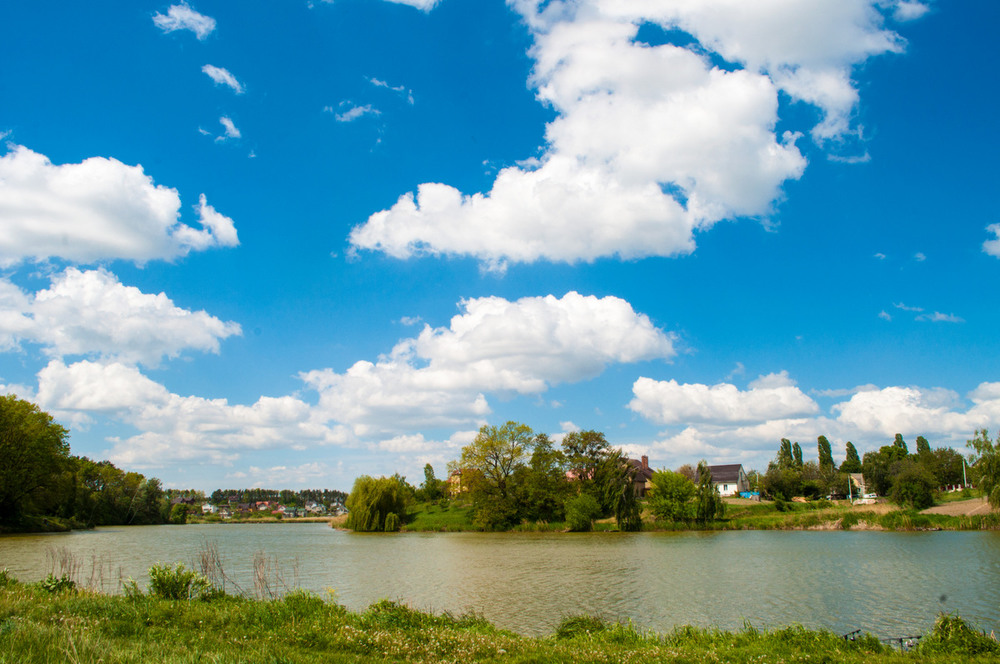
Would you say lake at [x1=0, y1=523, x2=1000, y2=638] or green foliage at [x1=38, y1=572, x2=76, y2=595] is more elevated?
green foliage at [x1=38, y1=572, x2=76, y2=595]

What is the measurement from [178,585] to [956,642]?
62.3 feet

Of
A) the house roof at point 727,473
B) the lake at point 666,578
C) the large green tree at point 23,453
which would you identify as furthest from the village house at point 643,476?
the large green tree at point 23,453

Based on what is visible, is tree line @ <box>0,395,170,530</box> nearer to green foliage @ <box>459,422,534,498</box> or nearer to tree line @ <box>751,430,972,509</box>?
green foliage @ <box>459,422,534,498</box>

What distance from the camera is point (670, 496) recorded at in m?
64.9

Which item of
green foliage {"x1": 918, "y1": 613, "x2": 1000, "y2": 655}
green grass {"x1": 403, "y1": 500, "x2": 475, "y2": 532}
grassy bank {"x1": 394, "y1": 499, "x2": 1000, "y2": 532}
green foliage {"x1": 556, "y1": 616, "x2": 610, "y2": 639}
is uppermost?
green foliage {"x1": 918, "y1": 613, "x2": 1000, "y2": 655}

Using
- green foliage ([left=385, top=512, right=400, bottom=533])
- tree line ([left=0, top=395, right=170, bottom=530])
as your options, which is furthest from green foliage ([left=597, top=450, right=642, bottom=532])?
tree line ([left=0, top=395, right=170, bottom=530])

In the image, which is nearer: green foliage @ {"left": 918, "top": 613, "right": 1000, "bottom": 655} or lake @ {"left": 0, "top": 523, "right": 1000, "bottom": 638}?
green foliage @ {"left": 918, "top": 613, "right": 1000, "bottom": 655}

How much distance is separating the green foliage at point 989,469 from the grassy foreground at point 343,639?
47380 mm

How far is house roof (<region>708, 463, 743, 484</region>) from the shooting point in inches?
4810

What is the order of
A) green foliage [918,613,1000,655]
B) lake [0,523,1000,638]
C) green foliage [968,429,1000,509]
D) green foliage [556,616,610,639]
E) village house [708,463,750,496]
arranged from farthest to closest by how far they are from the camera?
village house [708,463,750,496], green foliage [968,429,1000,509], lake [0,523,1000,638], green foliage [556,616,610,639], green foliage [918,613,1000,655]

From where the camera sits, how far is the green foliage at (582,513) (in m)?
65.1

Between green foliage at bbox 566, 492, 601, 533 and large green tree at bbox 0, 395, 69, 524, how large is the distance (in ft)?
187

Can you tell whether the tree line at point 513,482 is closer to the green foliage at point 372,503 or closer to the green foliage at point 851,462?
the green foliage at point 372,503

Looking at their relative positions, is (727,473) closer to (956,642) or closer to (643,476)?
(643,476)
